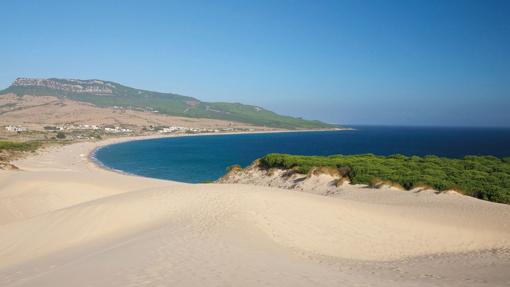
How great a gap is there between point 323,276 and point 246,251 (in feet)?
9.24

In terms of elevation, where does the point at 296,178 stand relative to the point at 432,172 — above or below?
below

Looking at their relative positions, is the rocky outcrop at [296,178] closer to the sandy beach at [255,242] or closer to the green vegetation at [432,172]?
the green vegetation at [432,172]

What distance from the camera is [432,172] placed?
1057 inches

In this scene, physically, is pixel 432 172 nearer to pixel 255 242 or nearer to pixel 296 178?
pixel 296 178

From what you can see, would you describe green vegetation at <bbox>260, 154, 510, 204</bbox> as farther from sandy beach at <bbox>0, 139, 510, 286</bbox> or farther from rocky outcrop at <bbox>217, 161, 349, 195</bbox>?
sandy beach at <bbox>0, 139, 510, 286</bbox>

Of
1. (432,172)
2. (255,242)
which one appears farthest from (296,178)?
(255,242)

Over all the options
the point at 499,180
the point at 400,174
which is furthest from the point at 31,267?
the point at 499,180

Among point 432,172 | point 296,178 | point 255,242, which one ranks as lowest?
point 296,178

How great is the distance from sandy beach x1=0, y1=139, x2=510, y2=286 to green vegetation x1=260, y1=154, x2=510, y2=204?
1816 mm

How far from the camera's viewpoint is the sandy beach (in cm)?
890

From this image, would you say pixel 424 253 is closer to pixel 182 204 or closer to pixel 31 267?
pixel 182 204

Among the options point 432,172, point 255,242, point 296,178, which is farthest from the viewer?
point 296,178

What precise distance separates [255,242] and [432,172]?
1958cm

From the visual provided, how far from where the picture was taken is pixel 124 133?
597 ft
